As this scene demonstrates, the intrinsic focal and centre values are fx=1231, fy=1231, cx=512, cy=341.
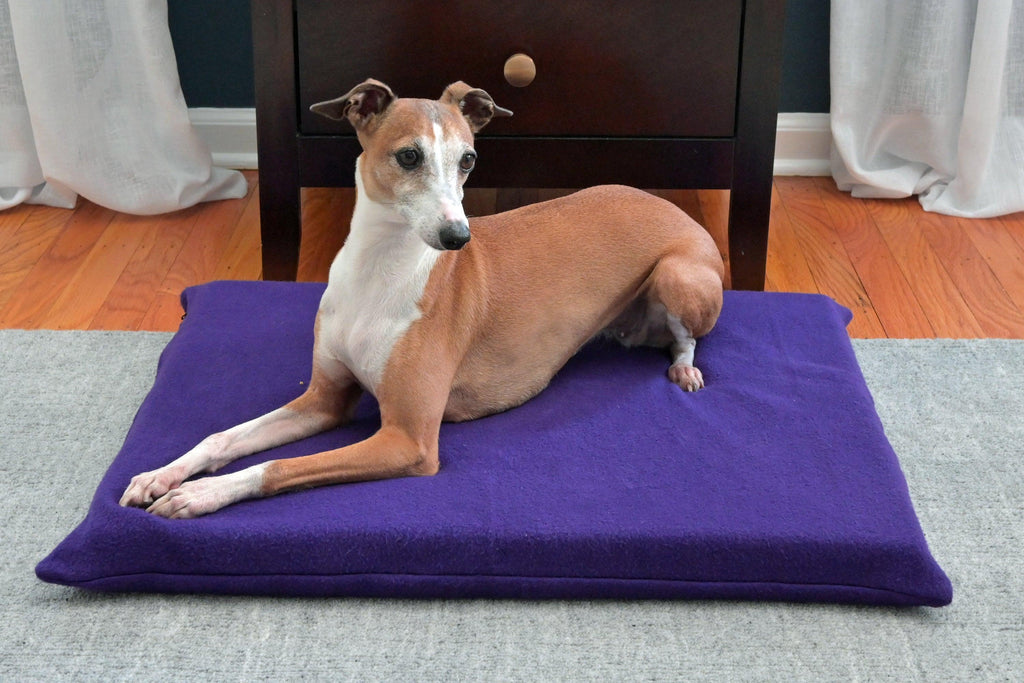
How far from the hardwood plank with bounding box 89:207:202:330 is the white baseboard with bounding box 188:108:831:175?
10.6 inches

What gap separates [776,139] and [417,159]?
1765 millimetres

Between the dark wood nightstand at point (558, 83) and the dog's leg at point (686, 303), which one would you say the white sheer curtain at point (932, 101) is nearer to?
the dark wood nightstand at point (558, 83)

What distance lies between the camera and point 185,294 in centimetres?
253

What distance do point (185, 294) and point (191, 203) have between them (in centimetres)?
79

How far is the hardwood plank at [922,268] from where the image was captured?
9.07 feet

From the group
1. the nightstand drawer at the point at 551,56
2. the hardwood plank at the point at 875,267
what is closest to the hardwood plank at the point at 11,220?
the nightstand drawer at the point at 551,56

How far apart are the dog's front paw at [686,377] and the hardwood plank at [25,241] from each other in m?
1.53

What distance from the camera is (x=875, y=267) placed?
9.95 feet

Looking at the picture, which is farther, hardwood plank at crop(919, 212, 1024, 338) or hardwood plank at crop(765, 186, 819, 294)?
hardwood plank at crop(765, 186, 819, 294)

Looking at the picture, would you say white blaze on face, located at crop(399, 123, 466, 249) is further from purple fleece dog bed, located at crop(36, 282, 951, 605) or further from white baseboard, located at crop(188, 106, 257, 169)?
white baseboard, located at crop(188, 106, 257, 169)

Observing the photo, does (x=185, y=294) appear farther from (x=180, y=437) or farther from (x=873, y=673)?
(x=873, y=673)

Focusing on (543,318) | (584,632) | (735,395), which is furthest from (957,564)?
(543,318)

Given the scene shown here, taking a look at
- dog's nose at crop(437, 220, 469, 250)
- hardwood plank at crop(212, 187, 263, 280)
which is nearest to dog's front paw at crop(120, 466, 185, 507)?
dog's nose at crop(437, 220, 469, 250)

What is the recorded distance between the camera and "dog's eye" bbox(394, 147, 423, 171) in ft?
6.16
